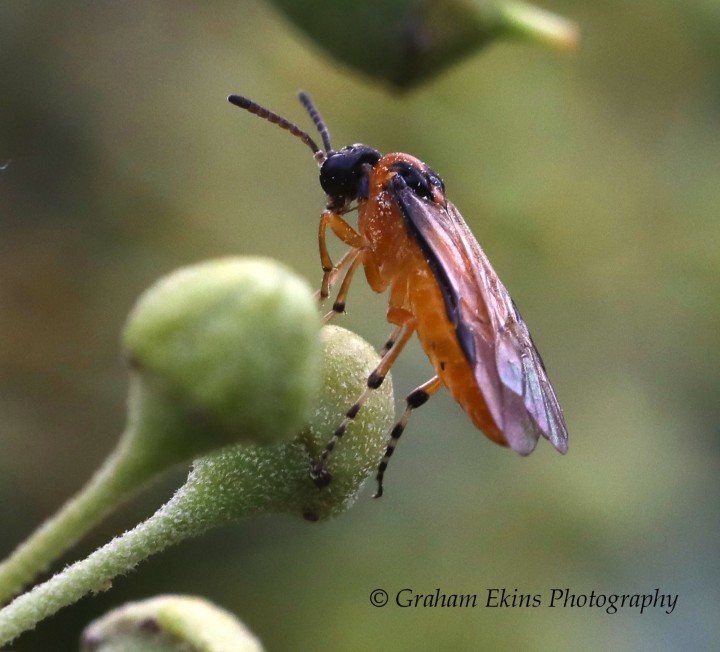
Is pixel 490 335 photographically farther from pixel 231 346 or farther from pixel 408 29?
pixel 231 346

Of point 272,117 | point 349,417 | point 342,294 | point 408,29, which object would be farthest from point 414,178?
point 349,417

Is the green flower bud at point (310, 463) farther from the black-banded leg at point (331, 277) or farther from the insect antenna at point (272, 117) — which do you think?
the insect antenna at point (272, 117)

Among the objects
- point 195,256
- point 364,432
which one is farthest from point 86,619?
point 364,432

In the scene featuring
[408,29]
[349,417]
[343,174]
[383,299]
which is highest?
[408,29]

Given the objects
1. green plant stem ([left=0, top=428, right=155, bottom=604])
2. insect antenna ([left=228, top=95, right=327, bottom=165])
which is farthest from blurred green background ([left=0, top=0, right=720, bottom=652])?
green plant stem ([left=0, top=428, right=155, bottom=604])

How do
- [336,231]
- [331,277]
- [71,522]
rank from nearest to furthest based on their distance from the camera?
[71,522] < [331,277] < [336,231]

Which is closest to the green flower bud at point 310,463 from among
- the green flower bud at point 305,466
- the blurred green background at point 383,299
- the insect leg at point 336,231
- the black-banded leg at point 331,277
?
the green flower bud at point 305,466

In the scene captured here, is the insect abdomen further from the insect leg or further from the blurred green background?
the blurred green background
